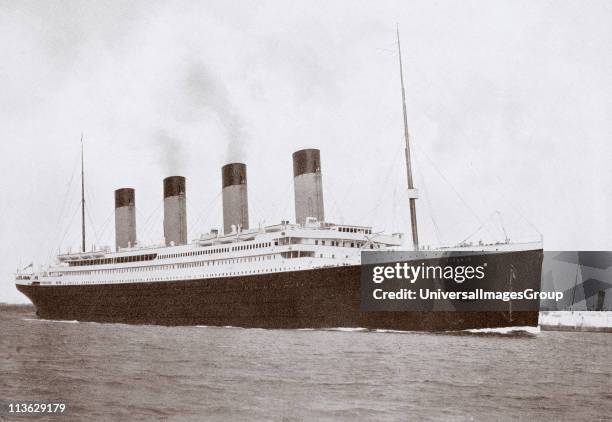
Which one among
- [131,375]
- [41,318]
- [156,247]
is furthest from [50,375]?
[41,318]

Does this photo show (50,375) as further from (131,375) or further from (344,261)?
(344,261)

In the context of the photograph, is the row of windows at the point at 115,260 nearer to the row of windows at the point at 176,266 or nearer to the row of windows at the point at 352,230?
the row of windows at the point at 176,266

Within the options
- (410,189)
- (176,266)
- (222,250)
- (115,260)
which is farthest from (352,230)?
(115,260)

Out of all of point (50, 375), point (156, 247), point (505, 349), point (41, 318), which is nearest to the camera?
point (50, 375)

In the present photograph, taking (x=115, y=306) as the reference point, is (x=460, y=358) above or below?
below

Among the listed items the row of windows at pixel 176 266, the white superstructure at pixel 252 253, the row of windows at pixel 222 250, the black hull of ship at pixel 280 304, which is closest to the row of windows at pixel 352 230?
the white superstructure at pixel 252 253

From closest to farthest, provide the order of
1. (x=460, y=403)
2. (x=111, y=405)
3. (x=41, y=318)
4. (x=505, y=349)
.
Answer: (x=111, y=405) → (x=460, y=403) → (x=505, y=349) → (x=41, y=318)

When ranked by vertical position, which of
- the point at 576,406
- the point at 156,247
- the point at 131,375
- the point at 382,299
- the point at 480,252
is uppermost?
the point at 156,247
